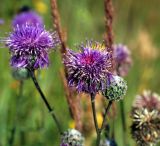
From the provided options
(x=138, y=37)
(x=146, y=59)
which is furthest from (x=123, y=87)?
(x=138, y=37)

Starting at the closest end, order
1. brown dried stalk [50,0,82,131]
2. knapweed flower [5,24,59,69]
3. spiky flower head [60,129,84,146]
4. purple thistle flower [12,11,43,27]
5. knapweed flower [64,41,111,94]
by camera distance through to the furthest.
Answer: knapweed flower [64,41,111,94] → knapweed flower [5,24,59,69] → spiky flower head [60,129,84,146] → brown dried stalk [50,0,82,131] → purple thistle flower [12,11,43,27]

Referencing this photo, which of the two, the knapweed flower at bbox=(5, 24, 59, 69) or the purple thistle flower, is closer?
the knapweed flower at bbox=(5, 24, 59, 69)

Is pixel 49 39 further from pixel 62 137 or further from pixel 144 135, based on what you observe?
pixel 144 135

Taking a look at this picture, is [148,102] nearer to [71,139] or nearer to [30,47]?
[71,139]

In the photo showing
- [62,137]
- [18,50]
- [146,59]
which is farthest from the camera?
[146,59]

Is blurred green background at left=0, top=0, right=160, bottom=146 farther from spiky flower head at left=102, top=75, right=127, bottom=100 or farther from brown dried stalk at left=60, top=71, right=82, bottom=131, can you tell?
spiky flower head at left=102, top=75, right=127, bottom=100

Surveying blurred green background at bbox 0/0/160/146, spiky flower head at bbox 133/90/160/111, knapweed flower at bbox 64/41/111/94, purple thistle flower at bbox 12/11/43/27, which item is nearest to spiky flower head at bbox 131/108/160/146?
spiky flower head at bbox 133/90/160/111

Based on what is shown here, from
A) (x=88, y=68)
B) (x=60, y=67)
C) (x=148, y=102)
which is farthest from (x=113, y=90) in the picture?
(x=60, y=67)

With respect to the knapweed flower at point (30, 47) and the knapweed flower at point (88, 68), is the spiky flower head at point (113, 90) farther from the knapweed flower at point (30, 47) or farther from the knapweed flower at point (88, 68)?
the knapweed flower at point (30, 47)
